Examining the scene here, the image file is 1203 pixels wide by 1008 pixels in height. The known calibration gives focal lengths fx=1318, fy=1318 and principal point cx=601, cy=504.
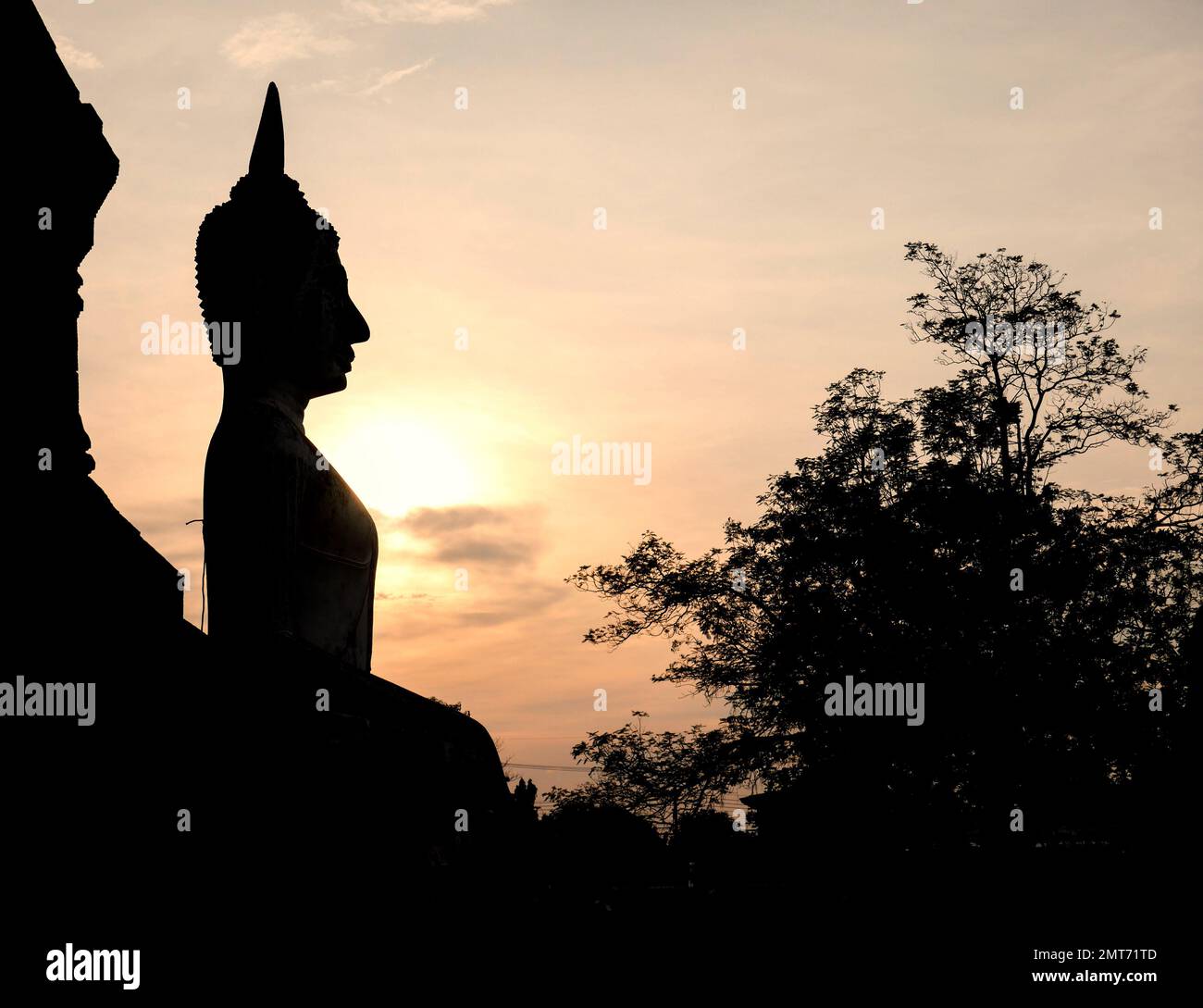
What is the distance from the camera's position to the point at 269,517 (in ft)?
15.1

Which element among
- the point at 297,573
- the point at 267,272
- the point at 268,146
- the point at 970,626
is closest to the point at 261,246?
the point at 267,272

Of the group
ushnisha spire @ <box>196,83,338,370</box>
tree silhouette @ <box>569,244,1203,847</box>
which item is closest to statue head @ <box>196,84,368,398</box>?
ushnisha spire @ <box>196,83,338,370</box>

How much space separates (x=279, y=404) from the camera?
5012 millimetres

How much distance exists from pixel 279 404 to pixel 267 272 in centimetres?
50

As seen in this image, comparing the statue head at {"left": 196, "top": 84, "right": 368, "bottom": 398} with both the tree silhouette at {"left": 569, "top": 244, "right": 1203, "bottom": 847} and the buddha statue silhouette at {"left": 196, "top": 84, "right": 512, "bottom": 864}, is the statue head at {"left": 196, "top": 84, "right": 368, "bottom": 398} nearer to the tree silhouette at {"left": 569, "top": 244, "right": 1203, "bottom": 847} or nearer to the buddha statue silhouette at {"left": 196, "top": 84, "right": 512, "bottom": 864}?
the buddha statue silhouette at {"left": 196, "top": 84, "right": 512, "bottom": 864}

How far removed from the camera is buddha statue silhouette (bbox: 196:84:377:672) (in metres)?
4.62

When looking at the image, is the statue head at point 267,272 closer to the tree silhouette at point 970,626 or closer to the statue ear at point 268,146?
the statue ear at point 268,146

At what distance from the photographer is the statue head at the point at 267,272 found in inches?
195
